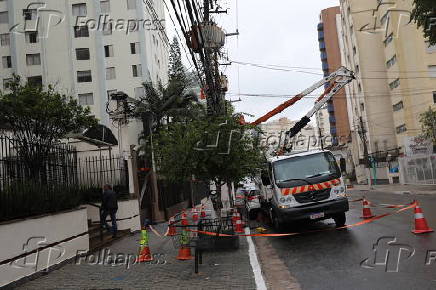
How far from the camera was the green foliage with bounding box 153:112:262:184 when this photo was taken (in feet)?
42.8

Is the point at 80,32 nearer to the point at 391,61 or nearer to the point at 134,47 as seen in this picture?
the point at 134,47

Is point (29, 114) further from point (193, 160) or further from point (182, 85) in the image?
point (182, 85)

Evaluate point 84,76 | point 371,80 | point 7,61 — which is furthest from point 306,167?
point 371,80

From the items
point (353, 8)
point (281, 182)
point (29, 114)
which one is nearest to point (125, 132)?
point (29, 114)

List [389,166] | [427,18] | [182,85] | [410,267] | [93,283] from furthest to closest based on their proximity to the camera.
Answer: [389,166] < [182,85] < [427,18] < [93,283] < [410,267]

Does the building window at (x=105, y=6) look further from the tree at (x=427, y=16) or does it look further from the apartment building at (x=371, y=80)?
the tree at (x=427, y=16)

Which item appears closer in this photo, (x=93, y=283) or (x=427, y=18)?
(x=93, y=283)

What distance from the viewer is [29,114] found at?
13047mm

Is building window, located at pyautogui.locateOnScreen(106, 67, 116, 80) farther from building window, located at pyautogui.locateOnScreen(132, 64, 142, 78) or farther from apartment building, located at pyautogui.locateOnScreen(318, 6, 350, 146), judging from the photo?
apartment building, located at pyautogui.locateOnScreen(318, 6, 350, 146)

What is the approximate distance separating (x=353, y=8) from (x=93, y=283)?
200ft

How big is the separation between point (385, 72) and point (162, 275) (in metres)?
56.6

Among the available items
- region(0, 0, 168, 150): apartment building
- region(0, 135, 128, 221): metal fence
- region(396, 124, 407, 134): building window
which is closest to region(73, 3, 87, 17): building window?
region(0, 0, 168, 150): apartment building

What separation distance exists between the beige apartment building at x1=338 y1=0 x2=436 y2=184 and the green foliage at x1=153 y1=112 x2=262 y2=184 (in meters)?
36.4

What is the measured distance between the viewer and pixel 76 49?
44.8 metres
